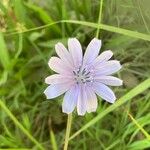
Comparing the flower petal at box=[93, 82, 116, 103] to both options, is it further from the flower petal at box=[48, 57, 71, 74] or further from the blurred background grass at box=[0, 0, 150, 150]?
the blurred background grass at box=[0, 0, 150, 150]

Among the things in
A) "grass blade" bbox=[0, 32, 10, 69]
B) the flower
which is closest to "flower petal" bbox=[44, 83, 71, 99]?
the flower

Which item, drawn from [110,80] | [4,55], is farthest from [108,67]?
[4,55]

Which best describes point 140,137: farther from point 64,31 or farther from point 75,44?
point 75,44

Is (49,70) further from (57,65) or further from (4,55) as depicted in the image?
(57,65)

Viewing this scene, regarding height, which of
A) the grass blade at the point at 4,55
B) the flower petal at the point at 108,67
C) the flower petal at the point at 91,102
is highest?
the grass blade at the point at 4,55

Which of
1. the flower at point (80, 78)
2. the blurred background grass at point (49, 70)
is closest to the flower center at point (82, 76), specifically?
the flower at point (80, 78)

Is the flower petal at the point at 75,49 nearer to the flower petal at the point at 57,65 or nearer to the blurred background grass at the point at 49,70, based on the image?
the flower petal at the point at 57,65
